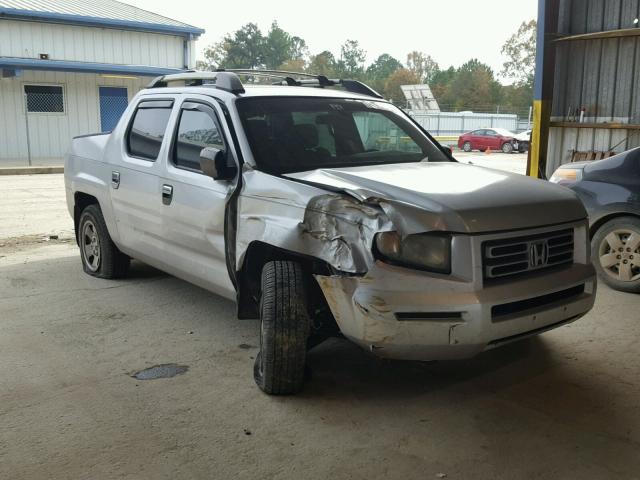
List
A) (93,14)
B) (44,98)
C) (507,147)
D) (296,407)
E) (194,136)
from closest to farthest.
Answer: (296,407), (194,136), (44,98), (93,14), (507,147)

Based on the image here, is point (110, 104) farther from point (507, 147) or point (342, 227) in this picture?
point (342, 227)

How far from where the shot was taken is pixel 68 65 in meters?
20.7

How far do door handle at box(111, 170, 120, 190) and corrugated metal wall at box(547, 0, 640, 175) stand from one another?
838 centimetres

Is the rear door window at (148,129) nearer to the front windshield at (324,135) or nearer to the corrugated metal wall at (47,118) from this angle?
the front windshield at (324,135)

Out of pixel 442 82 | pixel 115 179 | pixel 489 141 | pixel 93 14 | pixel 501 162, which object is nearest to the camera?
pixel 115 179

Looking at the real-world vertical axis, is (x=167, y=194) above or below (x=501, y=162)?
above

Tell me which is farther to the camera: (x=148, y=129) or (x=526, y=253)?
(x=148, y=129)

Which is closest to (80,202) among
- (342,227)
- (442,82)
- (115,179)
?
(115,179)

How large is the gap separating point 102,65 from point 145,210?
1804 centimetres

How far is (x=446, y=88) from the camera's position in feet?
240

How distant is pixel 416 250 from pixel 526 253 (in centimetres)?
65

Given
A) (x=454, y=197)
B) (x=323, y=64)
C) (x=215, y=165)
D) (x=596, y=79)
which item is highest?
(x=323, y=64)

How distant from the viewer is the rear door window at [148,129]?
521cm

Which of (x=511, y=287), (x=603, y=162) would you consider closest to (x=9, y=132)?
(x=603, y=162)
